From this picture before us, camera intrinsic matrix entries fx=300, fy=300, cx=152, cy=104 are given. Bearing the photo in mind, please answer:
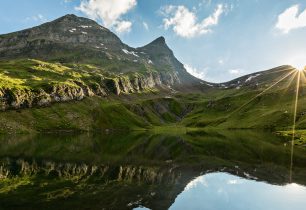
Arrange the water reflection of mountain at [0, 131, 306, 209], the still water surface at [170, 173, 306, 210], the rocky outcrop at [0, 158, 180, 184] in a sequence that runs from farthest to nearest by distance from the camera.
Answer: the rocky outcrop at [0, 158, 180, 184], the still water surface at [170, 173, 306, 210], the water reflection of mountain at [0, 131, 306, 209]

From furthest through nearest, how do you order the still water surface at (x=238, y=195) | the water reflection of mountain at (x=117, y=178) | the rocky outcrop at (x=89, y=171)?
the rocky outcrop at (x=89, y=171)
the still water surface at (x=238, y=195)
the water reflection of mountain at (x=117, y=178)

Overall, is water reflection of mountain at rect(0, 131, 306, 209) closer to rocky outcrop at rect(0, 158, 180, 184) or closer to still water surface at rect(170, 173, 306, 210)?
rocky outcrop at rect(0, 158, 180, 184)

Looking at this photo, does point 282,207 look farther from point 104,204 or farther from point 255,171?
point 255,171

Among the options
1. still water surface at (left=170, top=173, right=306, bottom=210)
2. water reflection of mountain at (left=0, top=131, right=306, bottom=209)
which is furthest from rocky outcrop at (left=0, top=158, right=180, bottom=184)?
still water surface at (left=170, top=173, right=306, bottom=210)

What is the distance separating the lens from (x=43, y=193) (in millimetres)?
38531

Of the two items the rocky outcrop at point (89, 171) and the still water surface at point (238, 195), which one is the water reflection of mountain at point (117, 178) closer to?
the rocky outcrop at point (89, 171)

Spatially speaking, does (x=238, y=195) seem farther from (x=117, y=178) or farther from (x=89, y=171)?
(x=89, y=171)

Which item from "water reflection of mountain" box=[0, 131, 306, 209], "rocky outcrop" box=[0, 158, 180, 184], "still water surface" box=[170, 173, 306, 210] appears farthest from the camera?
"rocky outcrop" box=[0, 158, 180, 184]

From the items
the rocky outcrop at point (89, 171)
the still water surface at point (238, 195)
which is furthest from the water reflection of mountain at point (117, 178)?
the still water surface at point (238, 195)

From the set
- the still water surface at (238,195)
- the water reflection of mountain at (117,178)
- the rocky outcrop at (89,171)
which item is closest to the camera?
the water reflection of mountain at (117,178)

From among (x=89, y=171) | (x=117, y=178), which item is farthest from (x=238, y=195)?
(x=89, y=171)

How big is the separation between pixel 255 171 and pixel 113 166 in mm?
29617

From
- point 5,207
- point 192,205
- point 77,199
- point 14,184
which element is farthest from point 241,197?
point 14,184

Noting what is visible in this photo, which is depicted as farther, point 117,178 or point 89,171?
point 89,171
